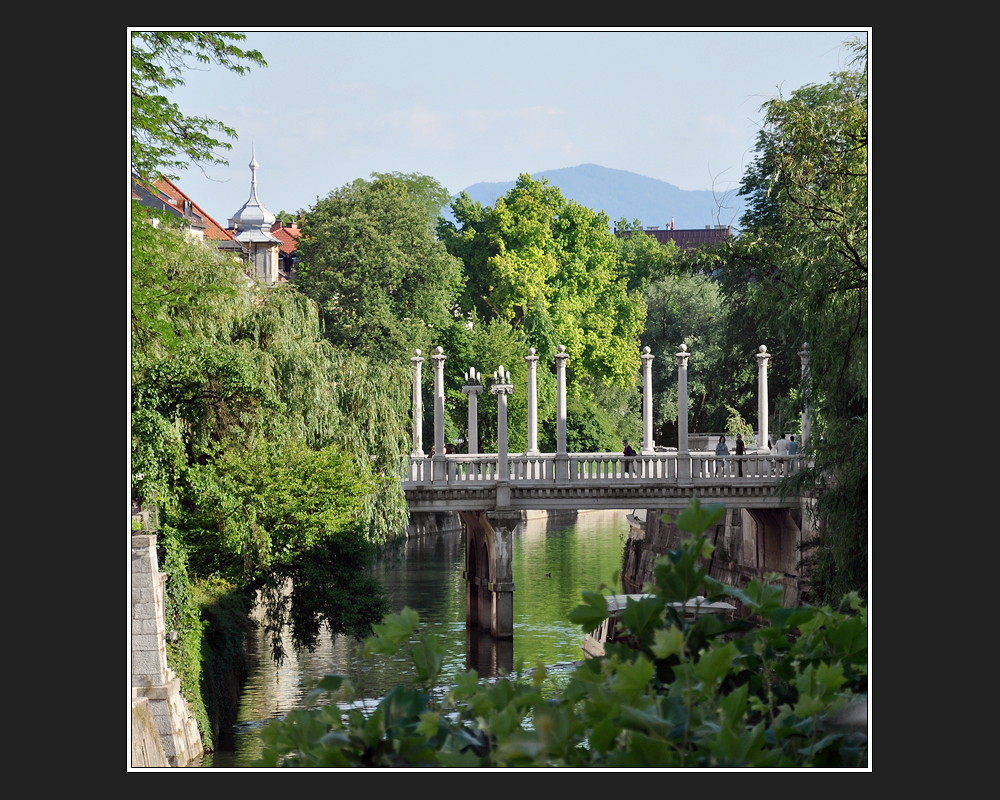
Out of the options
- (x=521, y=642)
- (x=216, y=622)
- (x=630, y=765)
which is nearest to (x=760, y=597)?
(x=630, y=765)

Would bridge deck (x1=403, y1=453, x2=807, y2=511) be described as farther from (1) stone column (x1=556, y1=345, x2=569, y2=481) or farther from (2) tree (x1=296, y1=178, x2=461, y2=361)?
(2) tree (x1=296, y1=178, x2=461, y2=361)

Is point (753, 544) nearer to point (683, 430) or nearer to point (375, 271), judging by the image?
point (683, 430)

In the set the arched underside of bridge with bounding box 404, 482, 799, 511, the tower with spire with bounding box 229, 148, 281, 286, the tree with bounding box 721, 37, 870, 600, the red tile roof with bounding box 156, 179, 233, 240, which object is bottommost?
the arched underside of bridge with bounding box 404, 482, 799, 511

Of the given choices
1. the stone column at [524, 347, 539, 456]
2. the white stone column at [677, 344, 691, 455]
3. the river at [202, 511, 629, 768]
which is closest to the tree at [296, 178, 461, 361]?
the river at [202, 511, 629, 768]

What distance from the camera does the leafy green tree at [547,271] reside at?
1666 inches

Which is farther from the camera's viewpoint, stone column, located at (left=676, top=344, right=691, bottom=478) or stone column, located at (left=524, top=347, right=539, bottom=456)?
stone column, located at (left=524, top=347, right=539, bottom=456)

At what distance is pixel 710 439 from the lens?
33.0 metres

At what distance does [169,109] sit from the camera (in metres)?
14.4

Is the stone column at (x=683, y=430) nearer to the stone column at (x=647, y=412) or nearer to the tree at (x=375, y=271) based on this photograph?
the stone column at (x=647, y=412)

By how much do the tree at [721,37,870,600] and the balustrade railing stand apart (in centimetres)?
938

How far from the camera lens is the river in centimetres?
1913

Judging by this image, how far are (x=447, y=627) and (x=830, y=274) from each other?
16.4m

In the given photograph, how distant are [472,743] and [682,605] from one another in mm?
874

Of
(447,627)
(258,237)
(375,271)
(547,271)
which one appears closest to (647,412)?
(447,627)
